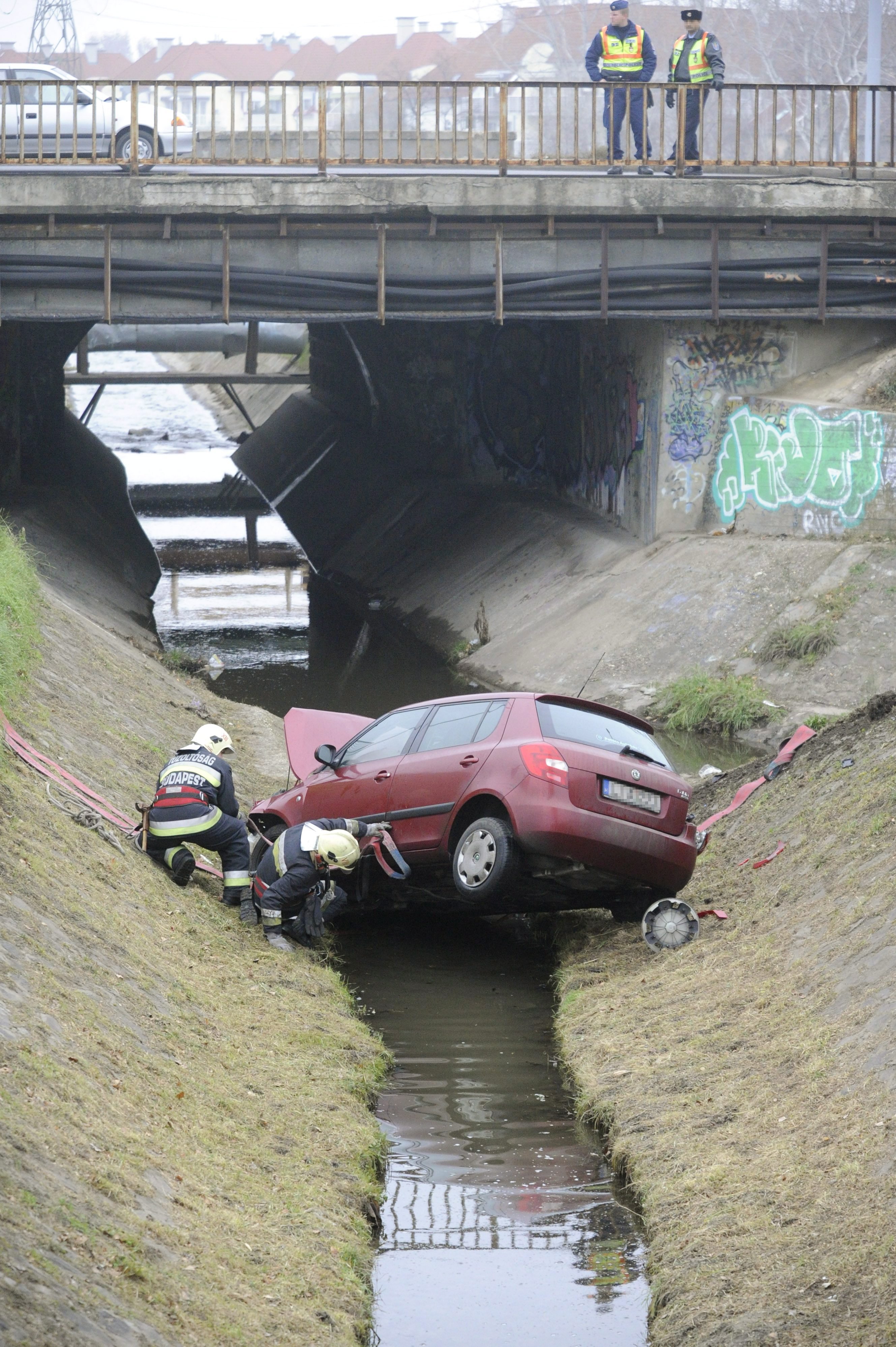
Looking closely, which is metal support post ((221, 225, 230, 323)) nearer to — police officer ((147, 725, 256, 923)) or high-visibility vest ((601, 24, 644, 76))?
high-visibility vest ((601, 24, 644, 76))

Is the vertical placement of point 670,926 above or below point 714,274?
below

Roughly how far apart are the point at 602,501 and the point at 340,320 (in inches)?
237

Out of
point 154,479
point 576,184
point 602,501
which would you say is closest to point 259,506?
point 154,479

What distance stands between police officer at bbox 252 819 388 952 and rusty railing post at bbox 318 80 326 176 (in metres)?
14.3

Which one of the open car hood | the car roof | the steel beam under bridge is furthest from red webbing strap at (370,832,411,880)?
the steel beam under bridge

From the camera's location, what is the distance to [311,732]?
1267cm

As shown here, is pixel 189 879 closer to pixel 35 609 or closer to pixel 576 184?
pixel 35 609

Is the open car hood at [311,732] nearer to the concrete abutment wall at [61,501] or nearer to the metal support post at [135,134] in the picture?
the concrete abutment wall at [61,501]

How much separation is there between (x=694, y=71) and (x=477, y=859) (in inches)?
657

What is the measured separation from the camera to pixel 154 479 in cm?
5241

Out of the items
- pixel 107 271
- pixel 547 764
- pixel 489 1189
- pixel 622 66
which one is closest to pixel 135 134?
pixel 107 271

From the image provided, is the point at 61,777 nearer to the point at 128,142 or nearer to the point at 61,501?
the point at 61,501

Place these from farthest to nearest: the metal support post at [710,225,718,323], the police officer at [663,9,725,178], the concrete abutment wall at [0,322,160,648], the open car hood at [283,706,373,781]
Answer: the concrete abutment wall at [0,322,160,648]
the metal support post at [710,225,718,323]
the police officer at [663,9,725,178]
the open car hood at [283,706,373,781]

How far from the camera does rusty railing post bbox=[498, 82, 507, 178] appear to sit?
2173 centimetres
